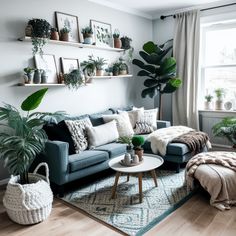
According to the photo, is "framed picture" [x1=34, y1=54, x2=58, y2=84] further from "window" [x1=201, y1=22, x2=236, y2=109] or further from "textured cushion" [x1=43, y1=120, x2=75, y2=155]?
"window" [x1=201, y1=22, x2=236, y2=109]

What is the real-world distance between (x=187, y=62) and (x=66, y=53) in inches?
89.0

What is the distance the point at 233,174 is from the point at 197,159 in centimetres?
43

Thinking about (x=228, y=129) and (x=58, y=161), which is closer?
(x=58, y=161)

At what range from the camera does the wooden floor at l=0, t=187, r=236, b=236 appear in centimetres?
221

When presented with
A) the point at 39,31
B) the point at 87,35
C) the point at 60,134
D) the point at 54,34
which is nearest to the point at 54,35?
the point at 54,34

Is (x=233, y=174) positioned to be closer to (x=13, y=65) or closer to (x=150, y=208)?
(x=150, y=208)

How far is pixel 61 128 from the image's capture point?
10.7 feet

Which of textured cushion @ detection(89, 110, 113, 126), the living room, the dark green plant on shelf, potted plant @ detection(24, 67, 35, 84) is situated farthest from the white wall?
the dark green plant on shelf

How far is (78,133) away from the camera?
132 inches

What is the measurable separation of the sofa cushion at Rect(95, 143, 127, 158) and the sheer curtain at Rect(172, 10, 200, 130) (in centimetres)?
185

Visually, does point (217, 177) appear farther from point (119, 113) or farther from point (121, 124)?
point (119, 113)

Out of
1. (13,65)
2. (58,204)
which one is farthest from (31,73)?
(58,204)

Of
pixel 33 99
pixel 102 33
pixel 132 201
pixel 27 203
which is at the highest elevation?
pixel 102 33

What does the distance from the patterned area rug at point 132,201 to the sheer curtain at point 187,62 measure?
1.71 metres
